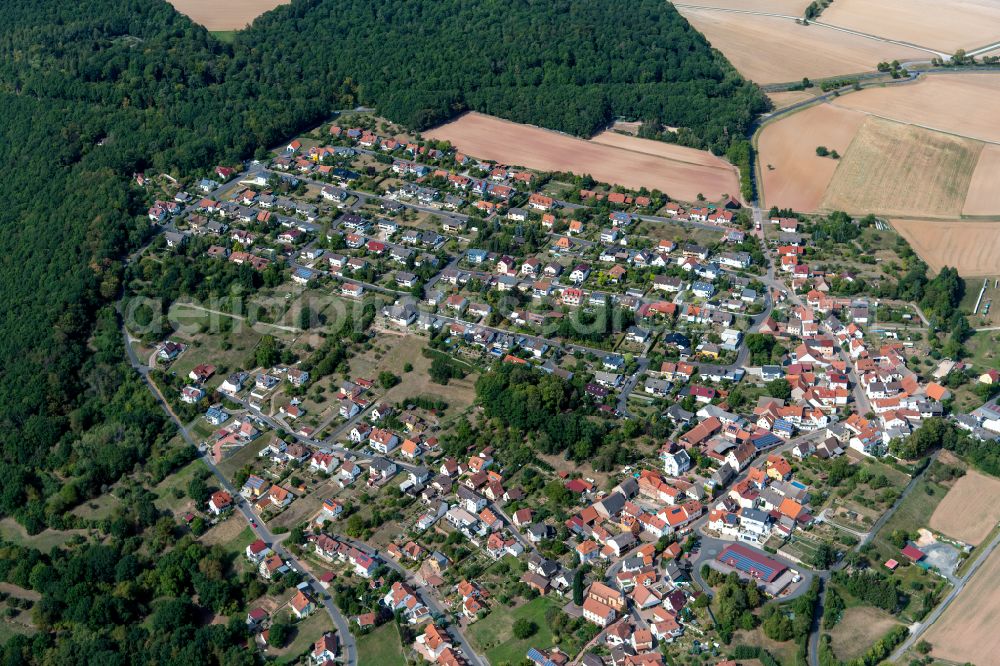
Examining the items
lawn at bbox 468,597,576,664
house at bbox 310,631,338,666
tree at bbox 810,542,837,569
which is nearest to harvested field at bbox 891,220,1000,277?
tree at bbox 810,542,837,569

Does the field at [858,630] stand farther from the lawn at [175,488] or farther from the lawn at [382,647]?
the lawn at [175,488]

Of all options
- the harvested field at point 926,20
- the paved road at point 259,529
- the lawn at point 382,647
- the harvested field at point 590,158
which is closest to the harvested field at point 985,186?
the harvested field at point 590,158

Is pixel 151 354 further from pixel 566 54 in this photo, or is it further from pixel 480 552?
pixel 566 54

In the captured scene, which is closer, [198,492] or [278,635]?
[278,635]

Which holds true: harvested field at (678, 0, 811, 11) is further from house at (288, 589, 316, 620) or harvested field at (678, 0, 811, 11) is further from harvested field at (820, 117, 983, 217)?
house at (288, 589, 316, 620)

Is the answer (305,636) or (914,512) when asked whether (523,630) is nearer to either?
(305,636)

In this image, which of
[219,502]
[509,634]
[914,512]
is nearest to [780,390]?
[914,512]
